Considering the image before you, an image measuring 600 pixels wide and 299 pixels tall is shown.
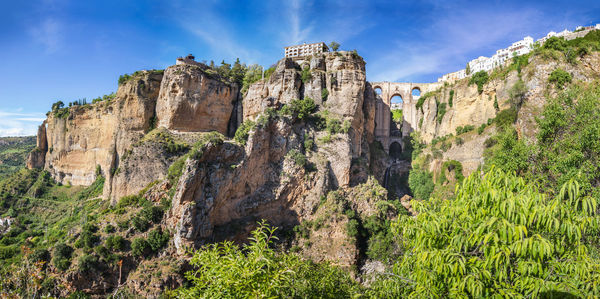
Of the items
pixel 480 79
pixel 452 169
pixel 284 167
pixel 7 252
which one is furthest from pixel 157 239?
pixel 480 79

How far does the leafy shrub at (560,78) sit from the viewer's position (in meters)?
23.2

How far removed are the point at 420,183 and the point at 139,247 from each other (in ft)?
102

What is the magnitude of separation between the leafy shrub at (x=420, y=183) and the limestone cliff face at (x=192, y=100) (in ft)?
81.0

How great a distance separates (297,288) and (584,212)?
4901 mm

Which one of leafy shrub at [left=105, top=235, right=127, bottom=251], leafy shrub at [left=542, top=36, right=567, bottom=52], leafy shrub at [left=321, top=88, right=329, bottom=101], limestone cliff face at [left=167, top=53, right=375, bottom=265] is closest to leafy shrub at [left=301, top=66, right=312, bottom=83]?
limestone cliff face at [left=167, top=53, right=375, bottom=265]

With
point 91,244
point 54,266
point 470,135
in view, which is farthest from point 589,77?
point 54,266

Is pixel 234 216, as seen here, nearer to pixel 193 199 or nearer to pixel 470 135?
pixel 193 199

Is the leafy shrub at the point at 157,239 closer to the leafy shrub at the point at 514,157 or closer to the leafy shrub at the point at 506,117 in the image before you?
the leafy shrub at the point at 514,157

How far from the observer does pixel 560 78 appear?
23.3m

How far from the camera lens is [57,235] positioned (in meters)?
31.5

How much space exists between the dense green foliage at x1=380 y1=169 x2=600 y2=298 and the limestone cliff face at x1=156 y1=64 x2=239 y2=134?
33097 mm

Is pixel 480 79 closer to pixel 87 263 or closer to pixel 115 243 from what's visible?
pixel 115 243

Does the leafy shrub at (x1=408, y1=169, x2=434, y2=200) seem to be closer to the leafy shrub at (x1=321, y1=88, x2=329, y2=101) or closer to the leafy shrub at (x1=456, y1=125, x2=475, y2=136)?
the leafy shrub at (x1=456, y1=125, x2=475, y2=136)

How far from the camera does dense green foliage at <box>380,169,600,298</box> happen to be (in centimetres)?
409
